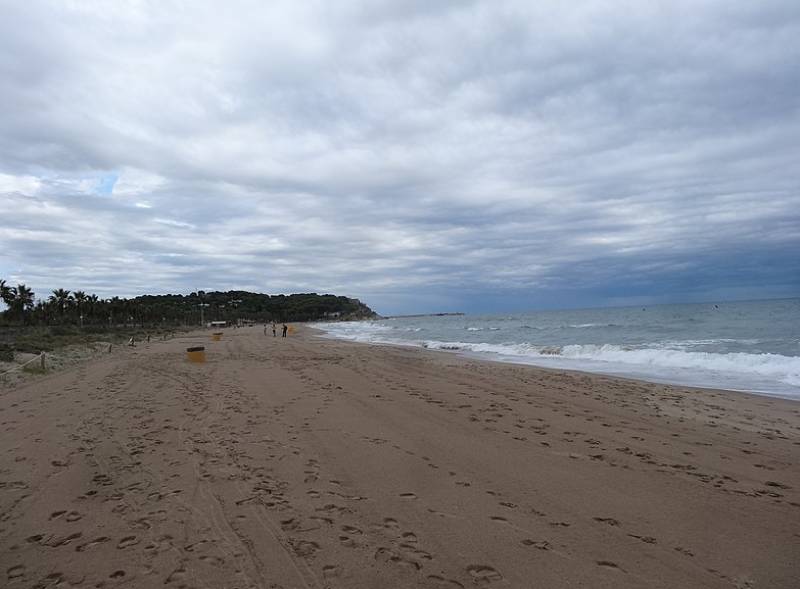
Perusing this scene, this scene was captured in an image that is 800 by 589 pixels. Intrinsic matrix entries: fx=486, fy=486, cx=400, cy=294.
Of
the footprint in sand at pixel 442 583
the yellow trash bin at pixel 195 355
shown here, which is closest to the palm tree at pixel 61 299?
the yellow trash bin at pixel 195 355

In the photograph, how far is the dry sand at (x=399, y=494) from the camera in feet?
11.1

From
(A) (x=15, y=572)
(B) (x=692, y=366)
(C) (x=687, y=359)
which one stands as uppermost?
(C) (x=687, y=359)

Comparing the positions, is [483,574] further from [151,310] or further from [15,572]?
[151,310]

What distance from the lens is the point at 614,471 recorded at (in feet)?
18.1

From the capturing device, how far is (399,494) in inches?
187

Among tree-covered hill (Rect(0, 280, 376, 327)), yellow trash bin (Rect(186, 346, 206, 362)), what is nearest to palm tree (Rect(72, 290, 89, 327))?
tree-covered hill (Rect(0, 280, 376, 327))

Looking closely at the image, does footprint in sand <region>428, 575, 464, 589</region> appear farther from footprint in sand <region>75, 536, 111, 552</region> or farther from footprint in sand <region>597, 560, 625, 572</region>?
footprint in sand <region>75, 536, 111, 552</region>

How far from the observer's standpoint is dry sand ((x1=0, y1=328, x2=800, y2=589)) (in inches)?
133

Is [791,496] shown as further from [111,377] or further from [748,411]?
[111,377]

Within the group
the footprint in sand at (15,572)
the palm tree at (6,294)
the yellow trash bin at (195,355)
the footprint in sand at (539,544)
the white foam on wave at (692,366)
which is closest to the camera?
the footprint in sand at (15,572)

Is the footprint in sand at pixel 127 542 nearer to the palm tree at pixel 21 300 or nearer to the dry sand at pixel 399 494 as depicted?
the dry sand at pixel 399 494

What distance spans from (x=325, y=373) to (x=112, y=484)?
9.90m

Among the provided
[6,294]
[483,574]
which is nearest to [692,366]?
[483,574]

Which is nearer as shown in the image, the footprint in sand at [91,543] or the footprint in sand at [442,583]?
the footprint in sand at [442,583]
